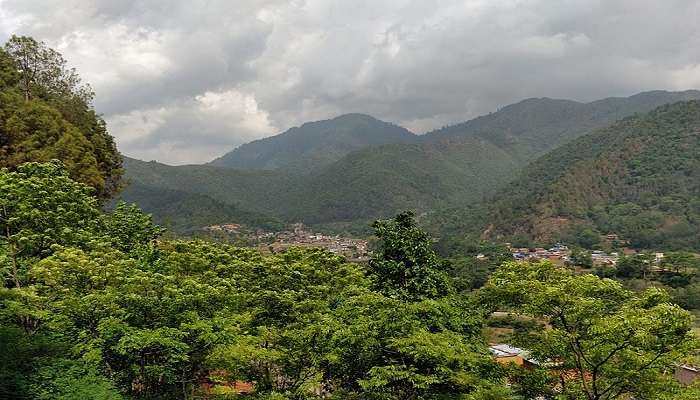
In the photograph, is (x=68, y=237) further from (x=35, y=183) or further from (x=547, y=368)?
(x=547, y=368)

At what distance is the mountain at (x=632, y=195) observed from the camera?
5207 inches

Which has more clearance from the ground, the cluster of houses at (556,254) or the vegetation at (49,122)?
the vegetation at (49,122)

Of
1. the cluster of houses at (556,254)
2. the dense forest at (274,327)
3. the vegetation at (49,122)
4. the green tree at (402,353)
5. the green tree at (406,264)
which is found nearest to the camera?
the dense forest at (274,327)

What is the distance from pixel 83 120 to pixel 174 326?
94.0 ft

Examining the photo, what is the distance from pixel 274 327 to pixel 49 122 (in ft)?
74.0

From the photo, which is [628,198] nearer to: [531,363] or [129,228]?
[531,363]

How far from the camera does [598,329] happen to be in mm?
13531

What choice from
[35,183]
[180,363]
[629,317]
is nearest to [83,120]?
[35,183]

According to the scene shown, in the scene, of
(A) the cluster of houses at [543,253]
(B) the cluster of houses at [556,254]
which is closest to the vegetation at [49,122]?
(B) the cluster of houses at [556,254]

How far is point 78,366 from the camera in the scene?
15828mm

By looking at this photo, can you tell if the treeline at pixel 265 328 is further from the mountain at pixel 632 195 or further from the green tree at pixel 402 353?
the mountain at pixel 632 195

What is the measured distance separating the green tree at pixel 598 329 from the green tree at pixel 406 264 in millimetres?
6005

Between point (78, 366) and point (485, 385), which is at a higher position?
point (78, 366)

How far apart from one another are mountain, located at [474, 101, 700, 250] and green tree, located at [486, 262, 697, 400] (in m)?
128
